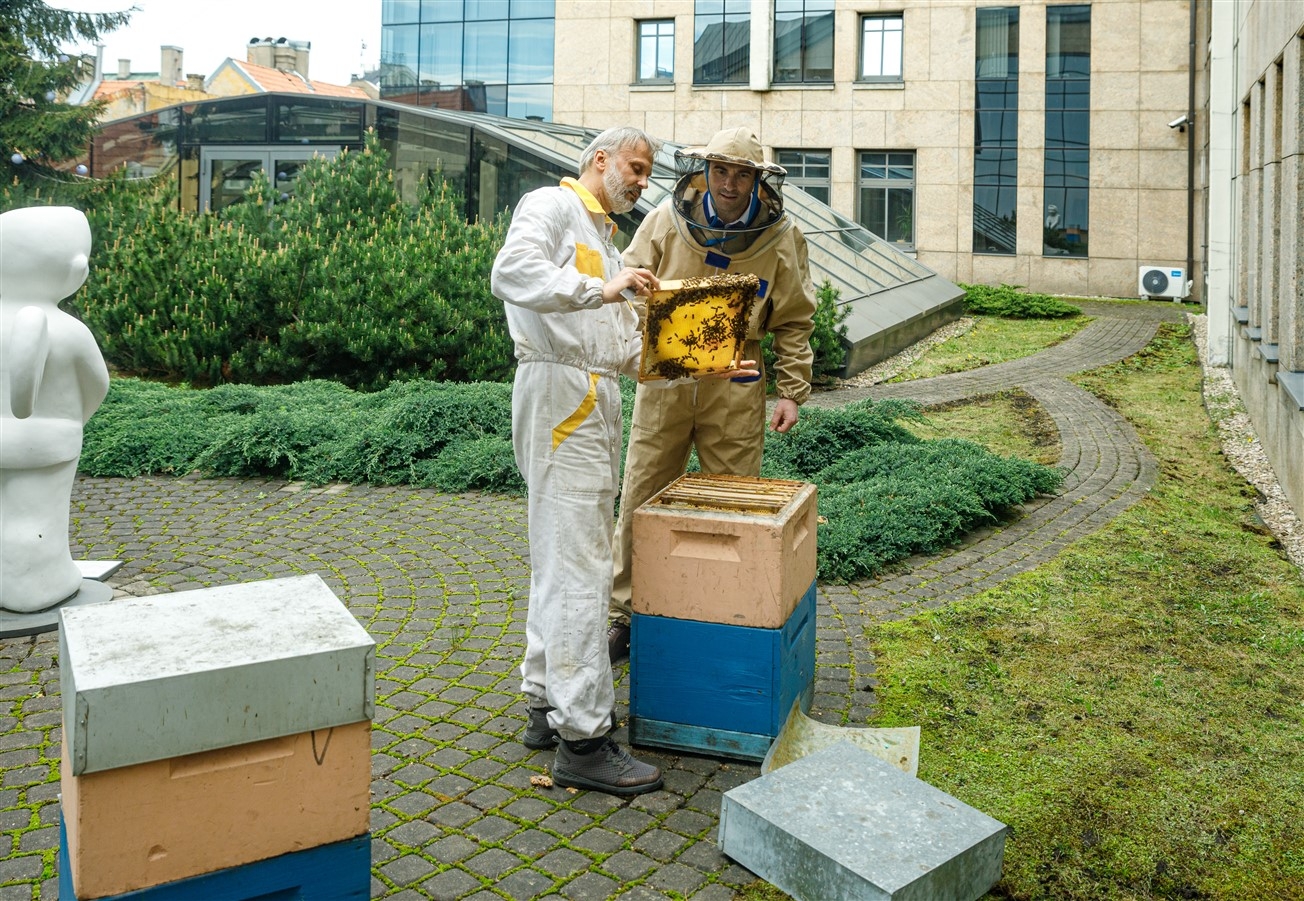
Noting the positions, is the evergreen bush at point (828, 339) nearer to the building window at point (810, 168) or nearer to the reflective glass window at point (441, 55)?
the building window at point (810, 168)

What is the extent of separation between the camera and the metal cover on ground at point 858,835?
346cm

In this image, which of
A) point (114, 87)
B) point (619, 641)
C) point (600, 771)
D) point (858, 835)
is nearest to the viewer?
point (858, 835)

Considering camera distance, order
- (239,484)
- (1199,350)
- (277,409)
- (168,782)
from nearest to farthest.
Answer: (168,782) < (239,484) < (277,409) < (1199,350)

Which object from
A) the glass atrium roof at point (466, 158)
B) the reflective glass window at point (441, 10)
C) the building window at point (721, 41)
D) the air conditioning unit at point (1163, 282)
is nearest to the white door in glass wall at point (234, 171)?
the glass atrium roof at point (466, 158)

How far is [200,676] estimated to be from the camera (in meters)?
2.90

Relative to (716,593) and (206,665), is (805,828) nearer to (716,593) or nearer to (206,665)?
(716,593)

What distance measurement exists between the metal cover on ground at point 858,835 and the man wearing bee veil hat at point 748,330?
1.65m

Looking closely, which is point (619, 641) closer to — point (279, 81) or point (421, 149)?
point (421, 149)

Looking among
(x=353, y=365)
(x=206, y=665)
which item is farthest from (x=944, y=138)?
(x=206, y=665)

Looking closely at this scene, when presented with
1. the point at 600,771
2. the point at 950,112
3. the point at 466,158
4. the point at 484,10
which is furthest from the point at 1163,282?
the point at 600,771

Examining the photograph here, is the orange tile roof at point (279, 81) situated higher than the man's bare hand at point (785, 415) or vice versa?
the orange tile roof at point (279, 81)

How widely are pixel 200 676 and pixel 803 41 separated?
30.5 meters

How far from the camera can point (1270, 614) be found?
6.34m

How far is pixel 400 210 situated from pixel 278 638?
1331cm
